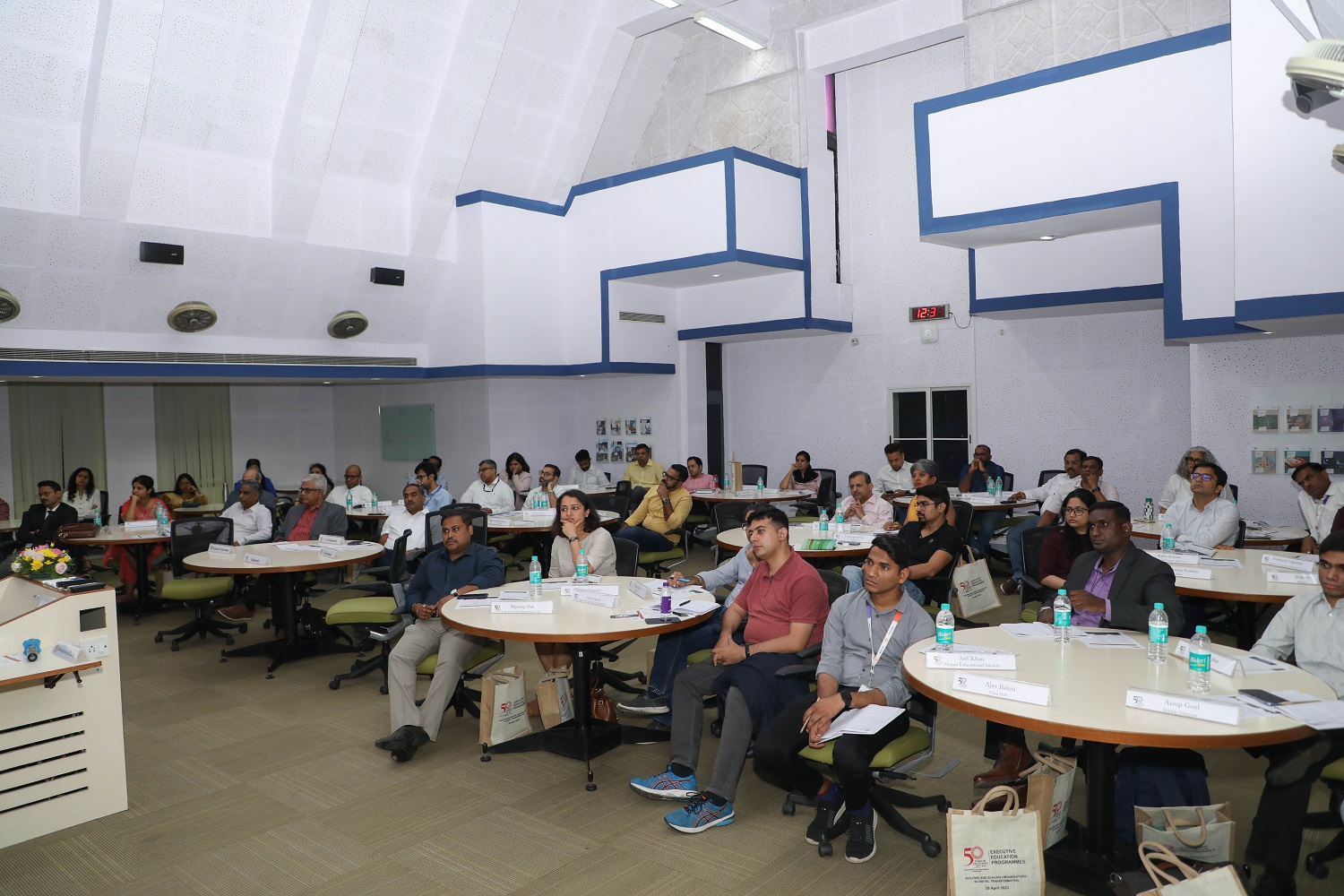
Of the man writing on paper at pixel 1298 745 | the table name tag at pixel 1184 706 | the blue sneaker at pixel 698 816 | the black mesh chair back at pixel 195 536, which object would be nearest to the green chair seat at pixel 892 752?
the blue sneaker at pixel 698 816

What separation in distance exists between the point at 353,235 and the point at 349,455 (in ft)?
19.3

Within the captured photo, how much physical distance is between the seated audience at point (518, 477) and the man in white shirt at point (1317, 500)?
28.0 feet

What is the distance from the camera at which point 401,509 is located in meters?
8.87

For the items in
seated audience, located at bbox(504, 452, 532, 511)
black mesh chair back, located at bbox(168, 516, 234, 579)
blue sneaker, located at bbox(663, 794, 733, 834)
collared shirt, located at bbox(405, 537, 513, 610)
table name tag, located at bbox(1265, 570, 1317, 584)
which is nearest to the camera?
blue sneaker, located at bbox(663, 794, 733, 834)

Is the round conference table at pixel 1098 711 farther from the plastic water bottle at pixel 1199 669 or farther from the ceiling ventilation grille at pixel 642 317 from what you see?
the ceiling ventilation grille at pixel 642 317

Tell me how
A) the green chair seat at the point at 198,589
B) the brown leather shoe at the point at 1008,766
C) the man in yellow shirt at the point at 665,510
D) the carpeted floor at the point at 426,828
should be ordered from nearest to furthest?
the carpeted floor at the point at 426,828 < the brown leather shoe at the point at 1008,766 < the green chair seat at the point at 198,589 < the man in yellow shirt at the point at 665,510

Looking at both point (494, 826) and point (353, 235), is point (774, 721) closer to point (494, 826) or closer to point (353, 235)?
point (494, 826)

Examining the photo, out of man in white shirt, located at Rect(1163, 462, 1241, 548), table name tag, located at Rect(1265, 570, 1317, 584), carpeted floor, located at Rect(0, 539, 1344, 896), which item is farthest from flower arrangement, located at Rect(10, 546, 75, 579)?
man in white shirt, located at Rect(1163, 462, 1241, 548)

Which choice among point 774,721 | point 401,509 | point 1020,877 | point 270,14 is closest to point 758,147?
point 270,14

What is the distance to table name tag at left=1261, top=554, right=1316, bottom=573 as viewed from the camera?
18.1 ft

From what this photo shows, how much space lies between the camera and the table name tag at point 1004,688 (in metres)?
3.28

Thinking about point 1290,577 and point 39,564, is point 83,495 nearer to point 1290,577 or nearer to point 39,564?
point 39,564

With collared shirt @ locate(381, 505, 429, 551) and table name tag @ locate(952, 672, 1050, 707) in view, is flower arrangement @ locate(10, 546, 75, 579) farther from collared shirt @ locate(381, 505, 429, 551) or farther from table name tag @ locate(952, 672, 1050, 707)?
table name tag @ locate(952, 672, 1050, 707)

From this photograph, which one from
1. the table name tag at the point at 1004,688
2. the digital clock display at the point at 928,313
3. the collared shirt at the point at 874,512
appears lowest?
the table name tag at the point at 1004,688
